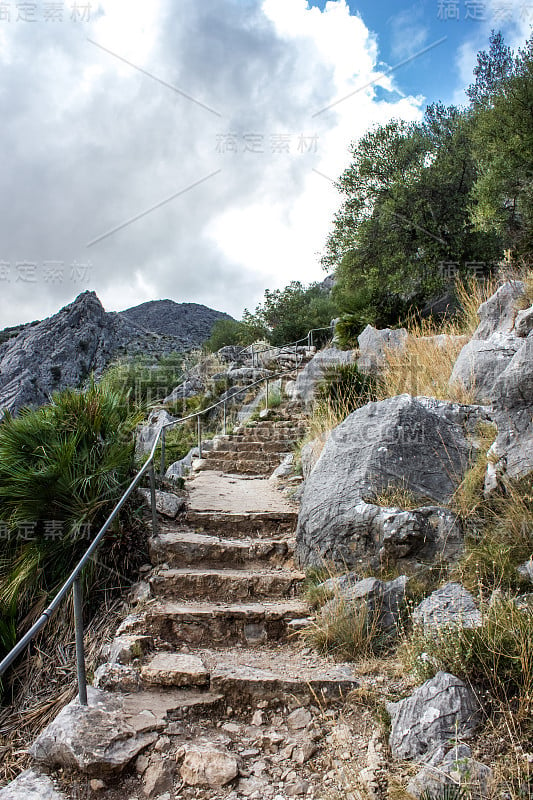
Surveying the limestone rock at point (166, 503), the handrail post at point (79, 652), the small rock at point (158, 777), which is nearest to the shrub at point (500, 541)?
the small rock at point (158, 777)

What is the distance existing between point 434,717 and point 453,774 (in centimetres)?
33

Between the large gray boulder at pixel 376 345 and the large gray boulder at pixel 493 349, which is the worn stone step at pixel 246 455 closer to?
the large gray boulder at pixel 376 345

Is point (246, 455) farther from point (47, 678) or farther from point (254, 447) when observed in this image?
point (47, 678)

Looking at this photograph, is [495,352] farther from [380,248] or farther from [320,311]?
[320,311]

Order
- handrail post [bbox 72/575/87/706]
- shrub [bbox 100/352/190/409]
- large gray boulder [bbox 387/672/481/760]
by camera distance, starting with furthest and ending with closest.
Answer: shrub [bbox 100/352/190/409]
handrail post [bbox 72/575/87/706]
large gray boulder [bbox 387/672/481/760]

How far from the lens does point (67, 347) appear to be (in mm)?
21656

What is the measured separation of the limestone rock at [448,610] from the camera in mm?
3041

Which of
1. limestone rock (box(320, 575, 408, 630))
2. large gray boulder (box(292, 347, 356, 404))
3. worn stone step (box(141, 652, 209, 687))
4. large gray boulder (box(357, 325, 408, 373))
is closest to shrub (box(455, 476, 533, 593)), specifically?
limestone rock (box(320, 575, 408, 630))

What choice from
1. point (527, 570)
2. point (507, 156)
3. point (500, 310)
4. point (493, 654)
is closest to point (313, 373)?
point (500, 310)

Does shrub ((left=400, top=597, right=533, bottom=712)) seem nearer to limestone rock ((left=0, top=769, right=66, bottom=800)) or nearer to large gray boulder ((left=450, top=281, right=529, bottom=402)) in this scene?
limestone rock ((left=0, top=769, right=66, bottom=800))

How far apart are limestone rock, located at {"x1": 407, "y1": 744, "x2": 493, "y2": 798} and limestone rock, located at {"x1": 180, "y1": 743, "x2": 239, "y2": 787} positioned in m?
0.99

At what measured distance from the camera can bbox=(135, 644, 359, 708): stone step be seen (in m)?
3.28

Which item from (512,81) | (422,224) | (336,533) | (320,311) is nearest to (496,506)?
(336,533)

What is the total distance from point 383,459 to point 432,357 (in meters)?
3.16
